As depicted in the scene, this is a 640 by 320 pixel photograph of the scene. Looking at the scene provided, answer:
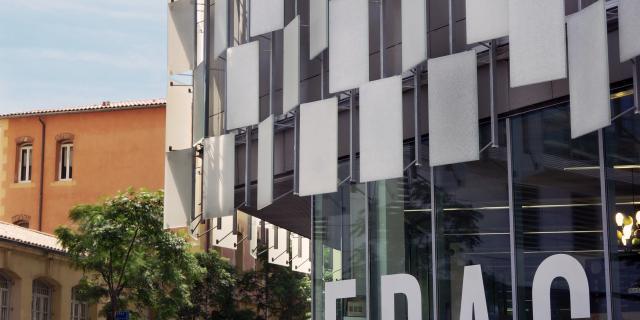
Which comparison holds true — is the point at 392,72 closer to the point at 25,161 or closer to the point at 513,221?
the point at 513,221

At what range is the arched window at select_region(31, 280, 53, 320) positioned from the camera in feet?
149

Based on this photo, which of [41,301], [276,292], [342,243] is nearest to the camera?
[342,243]

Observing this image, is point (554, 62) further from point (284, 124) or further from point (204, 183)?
point (204, 183)

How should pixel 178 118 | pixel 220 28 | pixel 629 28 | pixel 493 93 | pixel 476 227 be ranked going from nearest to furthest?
pixel 629 28 < pixel 493 93 < pixel 476 227 < pixel 220 28 < pixel 178 118

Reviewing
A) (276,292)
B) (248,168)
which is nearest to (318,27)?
(248,168)

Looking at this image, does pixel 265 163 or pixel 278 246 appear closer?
pixel 265 163

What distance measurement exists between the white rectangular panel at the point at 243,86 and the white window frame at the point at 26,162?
129 ft

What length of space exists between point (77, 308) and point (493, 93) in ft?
110

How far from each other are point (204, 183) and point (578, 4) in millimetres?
11544

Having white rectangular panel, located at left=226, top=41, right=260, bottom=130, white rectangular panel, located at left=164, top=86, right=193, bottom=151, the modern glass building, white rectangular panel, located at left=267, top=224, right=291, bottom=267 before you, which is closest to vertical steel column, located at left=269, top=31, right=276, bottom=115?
the modern glass building

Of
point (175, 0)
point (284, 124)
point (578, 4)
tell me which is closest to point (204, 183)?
point (284, 124)

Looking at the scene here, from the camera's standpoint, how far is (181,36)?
28344 millimetres

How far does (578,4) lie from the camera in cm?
1730

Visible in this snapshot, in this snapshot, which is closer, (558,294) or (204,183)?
(558,294)
